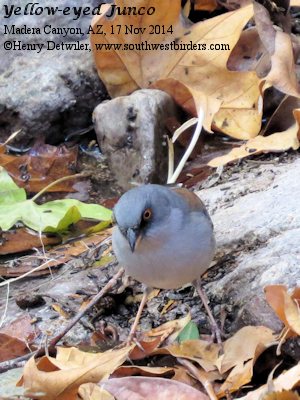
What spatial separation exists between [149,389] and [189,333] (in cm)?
49

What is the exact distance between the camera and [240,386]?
2.74 meters

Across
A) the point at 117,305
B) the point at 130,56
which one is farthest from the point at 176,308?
the point at 130,56

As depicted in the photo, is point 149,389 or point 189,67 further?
point 189,67

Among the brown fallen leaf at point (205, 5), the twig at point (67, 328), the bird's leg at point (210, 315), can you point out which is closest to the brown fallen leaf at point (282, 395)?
the bird's leg at point (210, 315)

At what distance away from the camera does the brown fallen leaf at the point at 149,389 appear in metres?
2.69

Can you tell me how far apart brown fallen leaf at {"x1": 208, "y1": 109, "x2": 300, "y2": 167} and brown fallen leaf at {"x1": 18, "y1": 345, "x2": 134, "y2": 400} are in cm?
187

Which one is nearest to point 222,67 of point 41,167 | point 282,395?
point 41,167

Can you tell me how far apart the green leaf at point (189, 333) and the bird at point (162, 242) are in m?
0.08

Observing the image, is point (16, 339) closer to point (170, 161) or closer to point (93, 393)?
point (93, 393)

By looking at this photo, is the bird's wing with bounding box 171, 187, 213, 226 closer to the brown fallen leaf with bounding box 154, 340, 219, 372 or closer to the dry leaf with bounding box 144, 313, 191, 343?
the dry leaf with bounding box 144, 313, 191, 343

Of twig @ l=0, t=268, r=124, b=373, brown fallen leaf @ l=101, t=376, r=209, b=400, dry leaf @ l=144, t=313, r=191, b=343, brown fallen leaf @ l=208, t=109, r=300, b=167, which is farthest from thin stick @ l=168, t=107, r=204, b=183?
brown fallen leaf @ l=101, t=376, r=209, b=400

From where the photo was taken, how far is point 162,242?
3260mm

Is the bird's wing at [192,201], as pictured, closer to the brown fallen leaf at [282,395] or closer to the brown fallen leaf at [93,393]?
the brown fallen leaf at [93,393]

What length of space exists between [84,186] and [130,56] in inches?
33.6
